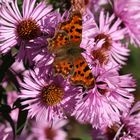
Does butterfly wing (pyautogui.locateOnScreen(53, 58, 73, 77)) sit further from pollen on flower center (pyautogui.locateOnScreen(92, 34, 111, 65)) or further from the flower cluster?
pollen on flower center (pyautogui.locateOnScreen(92, 34, 111, 65))

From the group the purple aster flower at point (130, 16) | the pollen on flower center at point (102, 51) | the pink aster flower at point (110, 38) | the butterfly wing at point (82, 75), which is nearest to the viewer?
the butterfly wing at point (82, 75)

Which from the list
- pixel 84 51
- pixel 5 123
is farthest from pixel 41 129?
pixel 84 51

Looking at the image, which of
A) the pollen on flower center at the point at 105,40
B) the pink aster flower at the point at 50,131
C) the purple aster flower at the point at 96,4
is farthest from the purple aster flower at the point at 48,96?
the pink aster flower at the point at 50,131

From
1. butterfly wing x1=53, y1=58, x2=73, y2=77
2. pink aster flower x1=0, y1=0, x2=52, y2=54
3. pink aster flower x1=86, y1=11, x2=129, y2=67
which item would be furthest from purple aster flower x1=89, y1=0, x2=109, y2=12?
butterfly wing x1=53, y1=58, x2=73, y2=77

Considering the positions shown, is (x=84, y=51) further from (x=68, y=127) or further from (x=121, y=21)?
(x=68, y=127)

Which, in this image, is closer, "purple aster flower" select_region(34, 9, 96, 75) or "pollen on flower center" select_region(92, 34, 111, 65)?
"purple aster flower" select_region(34, 9, 96, 75)

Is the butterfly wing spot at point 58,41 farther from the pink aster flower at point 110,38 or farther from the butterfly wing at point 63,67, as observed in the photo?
the pink aster flower at point 110,38
